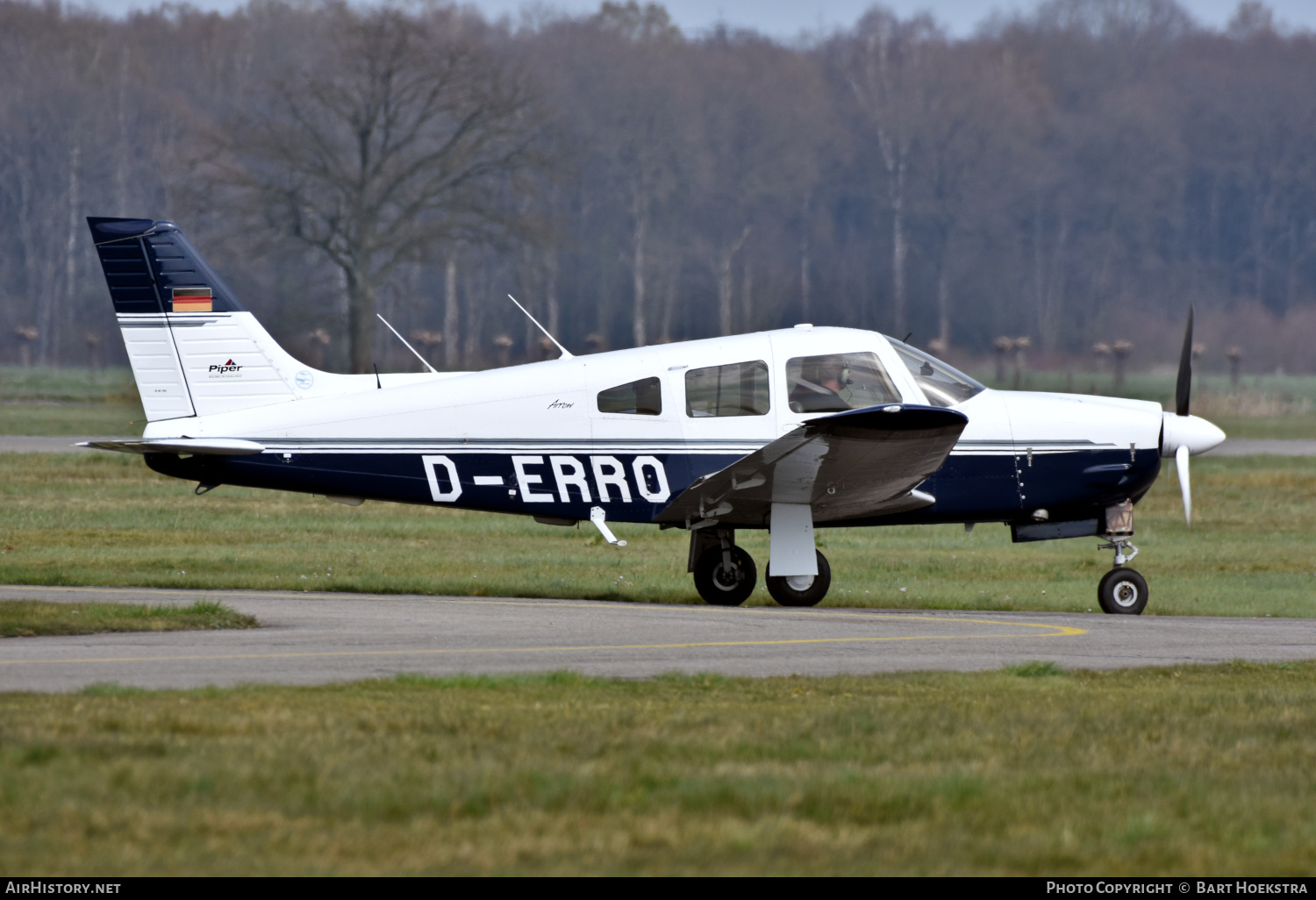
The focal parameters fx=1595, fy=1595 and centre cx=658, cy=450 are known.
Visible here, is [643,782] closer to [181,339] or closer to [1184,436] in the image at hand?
[181,339]

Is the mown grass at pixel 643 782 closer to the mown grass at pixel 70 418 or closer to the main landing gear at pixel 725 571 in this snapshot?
the main landing gear at pixel 725 571

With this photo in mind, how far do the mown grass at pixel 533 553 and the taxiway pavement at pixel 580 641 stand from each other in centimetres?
129

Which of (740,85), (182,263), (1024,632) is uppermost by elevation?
(740,85)

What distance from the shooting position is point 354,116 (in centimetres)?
5353

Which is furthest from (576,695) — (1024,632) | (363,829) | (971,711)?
(1024,632)

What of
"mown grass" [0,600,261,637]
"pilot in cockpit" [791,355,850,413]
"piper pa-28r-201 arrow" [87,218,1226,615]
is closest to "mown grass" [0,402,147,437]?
"piper pa-28r-201 arrow" [87,218,1226,615]

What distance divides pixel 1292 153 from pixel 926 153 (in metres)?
13.1

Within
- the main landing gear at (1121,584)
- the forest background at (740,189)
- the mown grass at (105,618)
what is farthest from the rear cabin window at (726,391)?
the forest background at (740,189)

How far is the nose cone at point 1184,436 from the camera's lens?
15.1 metres

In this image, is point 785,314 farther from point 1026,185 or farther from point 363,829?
point 363,829

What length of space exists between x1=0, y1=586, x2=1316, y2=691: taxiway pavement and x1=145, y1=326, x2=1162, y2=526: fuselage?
1.06 metres

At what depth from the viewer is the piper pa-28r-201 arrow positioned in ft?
47.2

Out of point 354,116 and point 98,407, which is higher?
point 354,116
